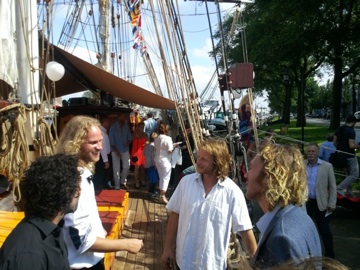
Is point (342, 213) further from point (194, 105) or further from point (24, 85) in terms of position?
point (24, 85)

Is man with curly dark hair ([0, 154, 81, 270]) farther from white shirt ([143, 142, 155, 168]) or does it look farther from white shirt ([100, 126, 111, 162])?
white shirt ([143, 142, 155, 168])

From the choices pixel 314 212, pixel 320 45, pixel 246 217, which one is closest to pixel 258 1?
pixel 320 45

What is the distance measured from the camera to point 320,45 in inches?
761

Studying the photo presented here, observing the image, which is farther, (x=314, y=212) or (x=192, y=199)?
(x=314, y=212)

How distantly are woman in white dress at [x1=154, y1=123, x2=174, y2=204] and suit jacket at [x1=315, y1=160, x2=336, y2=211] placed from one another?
2972 mm

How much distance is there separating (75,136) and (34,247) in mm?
823

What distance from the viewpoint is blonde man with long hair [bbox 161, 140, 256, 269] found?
8.15 ft

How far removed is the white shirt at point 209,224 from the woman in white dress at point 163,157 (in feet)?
14.3

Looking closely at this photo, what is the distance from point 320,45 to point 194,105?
52.7ft

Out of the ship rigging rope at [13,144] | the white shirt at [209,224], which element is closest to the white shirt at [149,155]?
A: the ship rigging rope at [13,144]

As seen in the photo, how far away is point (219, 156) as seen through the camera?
8.67 ft

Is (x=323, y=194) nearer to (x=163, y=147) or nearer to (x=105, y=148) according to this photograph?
(x=163, y=147)

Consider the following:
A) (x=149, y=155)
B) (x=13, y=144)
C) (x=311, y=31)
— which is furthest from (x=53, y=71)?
(x=311, y=31)

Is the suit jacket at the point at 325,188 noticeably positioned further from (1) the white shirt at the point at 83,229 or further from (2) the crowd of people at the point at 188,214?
(1) the white shirt at the point at 83,229
